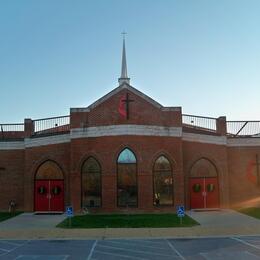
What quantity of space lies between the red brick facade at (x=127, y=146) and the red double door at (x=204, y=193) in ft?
1.20

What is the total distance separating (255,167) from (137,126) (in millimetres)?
9663

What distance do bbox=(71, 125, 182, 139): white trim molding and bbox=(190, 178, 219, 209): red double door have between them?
3.85m

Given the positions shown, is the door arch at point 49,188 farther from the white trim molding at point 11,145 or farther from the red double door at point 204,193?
the red double door at point 204,193

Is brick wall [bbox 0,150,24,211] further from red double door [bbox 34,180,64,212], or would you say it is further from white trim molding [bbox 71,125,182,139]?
white trim molding [bbox 71,125,182,139]

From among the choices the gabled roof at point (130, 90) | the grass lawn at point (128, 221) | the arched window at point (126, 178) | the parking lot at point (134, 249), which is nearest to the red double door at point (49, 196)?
the grass lawn at point (128, 221)

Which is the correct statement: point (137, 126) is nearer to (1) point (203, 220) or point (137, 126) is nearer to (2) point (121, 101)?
(2) point (121, 101)

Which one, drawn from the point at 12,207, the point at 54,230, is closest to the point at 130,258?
the point at 54,230

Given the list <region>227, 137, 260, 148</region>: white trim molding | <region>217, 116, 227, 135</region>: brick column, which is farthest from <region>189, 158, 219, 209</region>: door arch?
<region>227, 137, 260, 148</region>: white trim molding

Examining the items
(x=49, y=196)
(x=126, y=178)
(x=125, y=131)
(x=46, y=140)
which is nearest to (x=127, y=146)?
(x=125, y=131)

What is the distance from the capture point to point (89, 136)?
28.1 m

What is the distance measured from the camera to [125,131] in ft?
91.0

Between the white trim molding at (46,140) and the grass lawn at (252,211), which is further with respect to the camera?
the white trim molding at (46,140)

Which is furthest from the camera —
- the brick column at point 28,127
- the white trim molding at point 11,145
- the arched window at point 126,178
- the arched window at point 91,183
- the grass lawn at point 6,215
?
the white trim molding at point 11,145

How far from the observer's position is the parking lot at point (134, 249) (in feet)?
48.0
